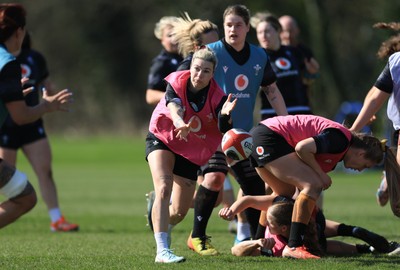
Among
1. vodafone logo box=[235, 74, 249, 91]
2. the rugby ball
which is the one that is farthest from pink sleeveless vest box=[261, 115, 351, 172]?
vodafone logo box=[235, 74, 249, 91]

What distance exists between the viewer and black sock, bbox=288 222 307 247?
298 inches

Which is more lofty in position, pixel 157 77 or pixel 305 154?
pixel 157 77

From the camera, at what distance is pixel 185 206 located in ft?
26.8

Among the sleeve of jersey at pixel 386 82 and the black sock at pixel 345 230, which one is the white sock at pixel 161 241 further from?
the sleeve of jersey at pixel 386 82

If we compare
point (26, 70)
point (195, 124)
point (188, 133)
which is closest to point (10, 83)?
point (188, 133)

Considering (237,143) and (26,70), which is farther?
(26,70)

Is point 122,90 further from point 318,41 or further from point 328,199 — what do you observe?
point 328,199

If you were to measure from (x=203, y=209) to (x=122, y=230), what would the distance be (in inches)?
117

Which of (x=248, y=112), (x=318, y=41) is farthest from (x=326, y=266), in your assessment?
(x=318, y=41)

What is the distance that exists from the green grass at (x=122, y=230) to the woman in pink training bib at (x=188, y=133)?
508mm

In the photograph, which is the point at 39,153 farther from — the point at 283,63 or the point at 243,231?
the point at 243,231

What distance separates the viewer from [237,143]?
739cm

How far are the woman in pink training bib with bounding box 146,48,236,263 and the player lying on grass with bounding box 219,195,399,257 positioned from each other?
524 millimetres

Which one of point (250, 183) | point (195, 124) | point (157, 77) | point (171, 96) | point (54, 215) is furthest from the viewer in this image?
point (54, 215)
